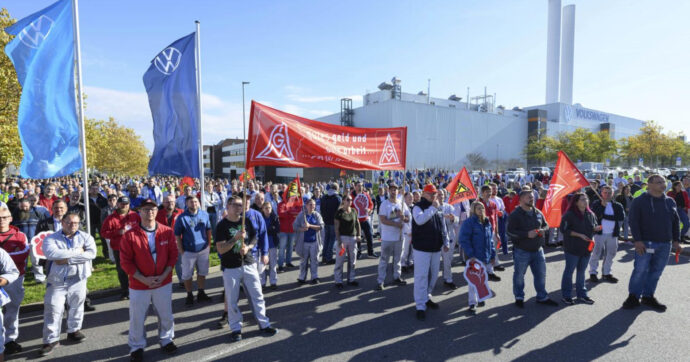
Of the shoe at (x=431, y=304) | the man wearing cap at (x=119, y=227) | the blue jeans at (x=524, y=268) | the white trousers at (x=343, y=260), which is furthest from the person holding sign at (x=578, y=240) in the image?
the man wearing cap at (x=119, y=227)

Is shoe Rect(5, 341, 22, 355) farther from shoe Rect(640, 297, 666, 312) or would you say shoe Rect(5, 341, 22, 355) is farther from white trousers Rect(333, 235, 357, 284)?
shoe Rect(640, 297, 666, 312)

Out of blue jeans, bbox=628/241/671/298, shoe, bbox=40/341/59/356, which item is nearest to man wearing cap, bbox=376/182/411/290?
blue jeans, bbox=628/241/671/298

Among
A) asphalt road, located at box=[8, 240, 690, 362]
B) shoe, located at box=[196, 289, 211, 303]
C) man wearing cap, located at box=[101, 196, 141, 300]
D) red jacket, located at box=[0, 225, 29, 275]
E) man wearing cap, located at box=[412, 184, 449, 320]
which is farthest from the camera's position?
shoe, located at box=[196, 289, 211, 303]

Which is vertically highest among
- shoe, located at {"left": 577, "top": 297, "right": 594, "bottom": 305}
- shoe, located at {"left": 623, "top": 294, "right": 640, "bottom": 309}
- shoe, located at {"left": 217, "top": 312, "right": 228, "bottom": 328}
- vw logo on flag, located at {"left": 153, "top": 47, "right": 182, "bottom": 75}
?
vw logo on flag, located at {"left": 153, "top": 47, "right": 182, "bottom": 75}

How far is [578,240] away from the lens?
5934mm

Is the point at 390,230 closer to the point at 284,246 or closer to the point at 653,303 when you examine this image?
the point at 284,246

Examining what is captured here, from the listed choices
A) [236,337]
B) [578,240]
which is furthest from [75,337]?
[578,240]

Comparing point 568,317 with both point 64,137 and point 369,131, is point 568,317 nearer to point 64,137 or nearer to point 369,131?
point 369,131

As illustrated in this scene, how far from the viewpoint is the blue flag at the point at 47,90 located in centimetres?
546

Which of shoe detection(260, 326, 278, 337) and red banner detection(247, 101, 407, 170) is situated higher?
red banner detection(247, 101, 407, 170)

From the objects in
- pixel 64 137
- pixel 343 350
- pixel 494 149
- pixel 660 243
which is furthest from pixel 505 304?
pixel 494 149

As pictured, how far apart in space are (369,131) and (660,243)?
5.20 metres

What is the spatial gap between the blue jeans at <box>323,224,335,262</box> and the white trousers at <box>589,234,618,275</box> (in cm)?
584

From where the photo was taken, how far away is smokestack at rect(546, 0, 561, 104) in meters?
91.3
